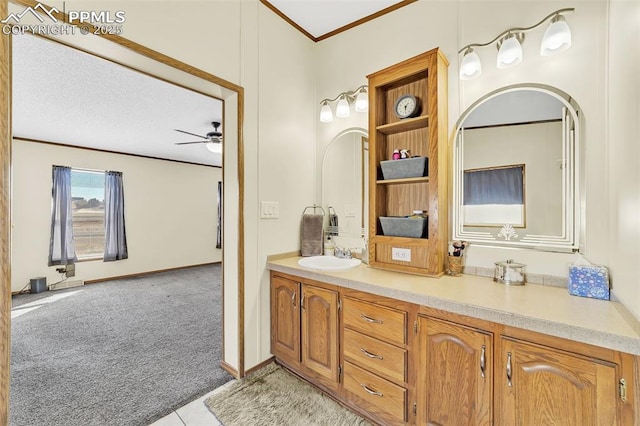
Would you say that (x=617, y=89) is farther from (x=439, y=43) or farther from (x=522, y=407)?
(x=522, y=407)

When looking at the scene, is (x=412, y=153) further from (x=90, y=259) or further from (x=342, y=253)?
(x=90, y=259)

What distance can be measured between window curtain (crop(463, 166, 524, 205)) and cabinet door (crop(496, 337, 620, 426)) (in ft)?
2.91

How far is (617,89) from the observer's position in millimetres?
1212

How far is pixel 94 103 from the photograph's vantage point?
304cm

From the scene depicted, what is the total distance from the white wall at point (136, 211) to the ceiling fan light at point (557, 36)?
5.88 metres

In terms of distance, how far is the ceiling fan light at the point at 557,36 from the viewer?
1390mm

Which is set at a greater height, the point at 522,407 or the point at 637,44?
the point at 637,44

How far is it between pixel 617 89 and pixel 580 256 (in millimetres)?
812

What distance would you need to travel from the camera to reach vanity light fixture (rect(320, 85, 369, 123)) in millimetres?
2195

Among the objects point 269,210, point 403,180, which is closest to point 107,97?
point 269,210

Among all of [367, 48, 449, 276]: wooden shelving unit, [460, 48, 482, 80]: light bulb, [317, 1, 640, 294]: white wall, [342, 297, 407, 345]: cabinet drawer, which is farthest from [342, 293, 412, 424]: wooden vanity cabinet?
[460, 48, 482, 80]: light bulb

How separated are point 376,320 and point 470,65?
162cm

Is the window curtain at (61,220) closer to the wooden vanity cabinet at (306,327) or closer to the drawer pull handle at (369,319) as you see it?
the wooden vanity cabinet at (306,327)

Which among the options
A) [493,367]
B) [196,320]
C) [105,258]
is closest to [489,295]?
[493,367]
